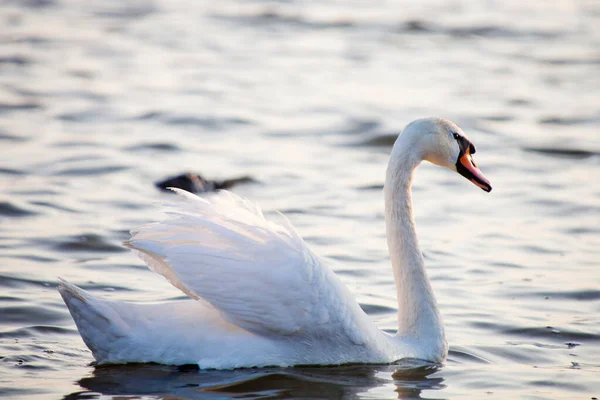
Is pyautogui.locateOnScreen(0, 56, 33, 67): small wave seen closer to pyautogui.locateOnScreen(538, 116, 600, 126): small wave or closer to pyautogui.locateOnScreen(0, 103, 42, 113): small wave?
pyautogui.locateOnScreen(0, 103, 42, 113): small wave

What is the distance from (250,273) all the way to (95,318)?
0.89 m

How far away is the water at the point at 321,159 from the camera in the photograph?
6.89 meters

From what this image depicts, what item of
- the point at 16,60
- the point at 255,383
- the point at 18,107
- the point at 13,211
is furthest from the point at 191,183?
the point at 16,60

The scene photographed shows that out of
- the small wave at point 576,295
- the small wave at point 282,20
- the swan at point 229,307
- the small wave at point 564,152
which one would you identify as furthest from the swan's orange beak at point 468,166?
the small wave at point 282,20

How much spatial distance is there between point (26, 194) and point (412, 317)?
15.8 ft

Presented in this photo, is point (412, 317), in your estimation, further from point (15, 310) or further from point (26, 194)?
point (26, 194)

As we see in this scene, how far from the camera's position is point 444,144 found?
283 inches

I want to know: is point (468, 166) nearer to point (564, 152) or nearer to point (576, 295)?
point (576, 295)

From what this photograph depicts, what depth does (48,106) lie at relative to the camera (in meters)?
14.1

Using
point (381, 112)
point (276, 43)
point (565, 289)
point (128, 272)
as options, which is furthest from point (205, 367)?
point (276, 43)

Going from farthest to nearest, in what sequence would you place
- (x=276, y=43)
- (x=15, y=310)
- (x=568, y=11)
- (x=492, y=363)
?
(x=568, y=11), (x=276, y=43), (x=15, y=310), (x=492, y=363)

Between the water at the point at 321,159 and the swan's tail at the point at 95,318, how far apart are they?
255 mm

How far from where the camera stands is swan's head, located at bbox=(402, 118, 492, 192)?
7.12 m

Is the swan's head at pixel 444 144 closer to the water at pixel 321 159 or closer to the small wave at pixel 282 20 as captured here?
the water at pixel 321 159
